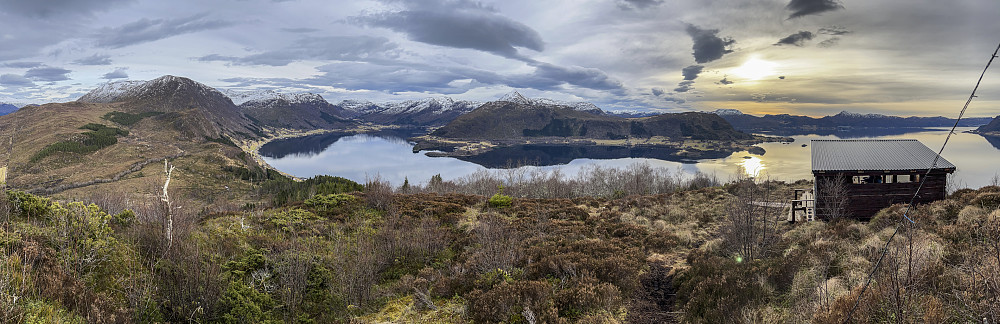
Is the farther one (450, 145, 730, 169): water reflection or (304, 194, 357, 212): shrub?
(450, 145, 730, 169): water reflection

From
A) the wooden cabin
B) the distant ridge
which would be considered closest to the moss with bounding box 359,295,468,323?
the wooden cabin

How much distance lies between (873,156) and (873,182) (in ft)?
5.49

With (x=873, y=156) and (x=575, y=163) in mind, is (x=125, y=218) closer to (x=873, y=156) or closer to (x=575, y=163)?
(x=873, y=156)

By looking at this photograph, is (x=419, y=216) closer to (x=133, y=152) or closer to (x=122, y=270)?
(x=122, y=270)

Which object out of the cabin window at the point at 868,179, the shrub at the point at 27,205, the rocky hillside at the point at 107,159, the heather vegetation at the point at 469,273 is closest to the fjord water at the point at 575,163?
the rocky hillside at the point at 107,159

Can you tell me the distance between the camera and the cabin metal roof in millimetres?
18172

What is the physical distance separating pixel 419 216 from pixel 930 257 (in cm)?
1574

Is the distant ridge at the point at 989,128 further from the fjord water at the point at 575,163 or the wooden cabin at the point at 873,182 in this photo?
the wooden cabin at the point at 873,182

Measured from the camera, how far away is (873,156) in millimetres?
19609

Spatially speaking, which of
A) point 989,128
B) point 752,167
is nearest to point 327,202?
point 752,167

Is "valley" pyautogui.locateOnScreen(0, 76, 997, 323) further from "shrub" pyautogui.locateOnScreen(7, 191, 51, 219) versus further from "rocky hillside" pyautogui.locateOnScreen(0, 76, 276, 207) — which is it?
"rocky hillside" pyautogui.locateOnScreen(0, 76, 276, 207)

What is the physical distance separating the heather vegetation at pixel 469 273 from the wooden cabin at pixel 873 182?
2.89 meters

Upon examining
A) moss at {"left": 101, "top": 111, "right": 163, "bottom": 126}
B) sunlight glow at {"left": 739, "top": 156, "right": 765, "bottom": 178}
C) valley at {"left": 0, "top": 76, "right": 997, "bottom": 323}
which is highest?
moss at {"left": 101, "top": 111, "right": 163, "bottom": 126}

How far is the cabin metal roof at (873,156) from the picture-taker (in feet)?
59.6
